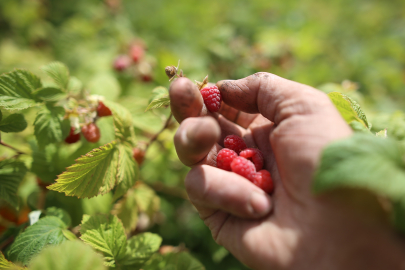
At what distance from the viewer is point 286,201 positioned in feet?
3.09

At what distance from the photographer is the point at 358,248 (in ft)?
2.40

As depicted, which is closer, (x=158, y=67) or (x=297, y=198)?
(x=297, y=198)

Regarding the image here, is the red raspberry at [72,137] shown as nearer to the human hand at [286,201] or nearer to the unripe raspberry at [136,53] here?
the human hand at [286,201]


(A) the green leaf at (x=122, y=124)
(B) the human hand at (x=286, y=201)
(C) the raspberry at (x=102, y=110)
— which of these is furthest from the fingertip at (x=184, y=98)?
(C) the raspberry at (x=102, y=110)

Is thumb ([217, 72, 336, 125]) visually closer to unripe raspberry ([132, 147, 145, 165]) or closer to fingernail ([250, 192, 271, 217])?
fingernail ([250, 192, 271, 217])

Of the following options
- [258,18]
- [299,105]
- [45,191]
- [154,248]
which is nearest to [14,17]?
[45,191]

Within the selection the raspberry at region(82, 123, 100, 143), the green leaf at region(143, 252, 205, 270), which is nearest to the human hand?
the green leaf at region(143, 252, 205, 270)

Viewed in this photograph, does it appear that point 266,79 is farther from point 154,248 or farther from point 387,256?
point 154,248

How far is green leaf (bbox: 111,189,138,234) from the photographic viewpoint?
1.46 m

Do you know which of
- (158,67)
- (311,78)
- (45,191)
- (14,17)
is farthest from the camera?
(14,17)

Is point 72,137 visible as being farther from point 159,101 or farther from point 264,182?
point 264,182

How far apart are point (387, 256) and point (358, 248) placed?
75 mm

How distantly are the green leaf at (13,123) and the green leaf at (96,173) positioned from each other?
0.38 metres

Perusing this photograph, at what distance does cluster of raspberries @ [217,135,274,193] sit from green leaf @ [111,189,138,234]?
786 mm
